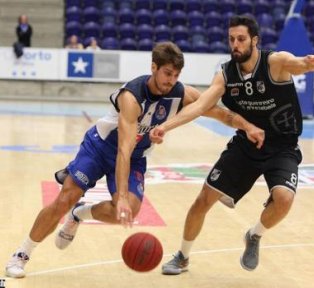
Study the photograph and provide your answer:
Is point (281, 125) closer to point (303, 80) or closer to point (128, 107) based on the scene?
point (128, 107)

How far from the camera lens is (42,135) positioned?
13.9m

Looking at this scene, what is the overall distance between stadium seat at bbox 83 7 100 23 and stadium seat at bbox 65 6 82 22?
0.53ft

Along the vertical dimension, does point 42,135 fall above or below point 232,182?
below

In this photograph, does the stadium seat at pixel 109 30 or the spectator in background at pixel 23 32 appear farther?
the stadium seat at pixel 109 30

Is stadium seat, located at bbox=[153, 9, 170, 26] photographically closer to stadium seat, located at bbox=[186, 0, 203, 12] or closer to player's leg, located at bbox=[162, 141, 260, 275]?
stadium seat, located at bbox=[186, 0, 203, 12]

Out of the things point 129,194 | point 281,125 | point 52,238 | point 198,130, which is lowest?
point 198,130

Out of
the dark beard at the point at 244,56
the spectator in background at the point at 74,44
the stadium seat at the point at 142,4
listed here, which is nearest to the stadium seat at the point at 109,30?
the stadium seat at the point at 142,4

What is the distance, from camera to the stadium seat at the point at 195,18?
2397cm

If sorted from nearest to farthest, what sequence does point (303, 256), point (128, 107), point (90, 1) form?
point (128, 107), point (303, 256), point (90, 1)

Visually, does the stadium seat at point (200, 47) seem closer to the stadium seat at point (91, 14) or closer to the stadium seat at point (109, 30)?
the stadium seat at point (109, 30)

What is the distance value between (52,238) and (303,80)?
12.7 m

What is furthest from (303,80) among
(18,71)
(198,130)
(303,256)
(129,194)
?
(129,194)

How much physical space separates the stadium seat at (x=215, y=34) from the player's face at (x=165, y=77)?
19.0 metres

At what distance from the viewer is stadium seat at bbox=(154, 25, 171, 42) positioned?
2333 cm
